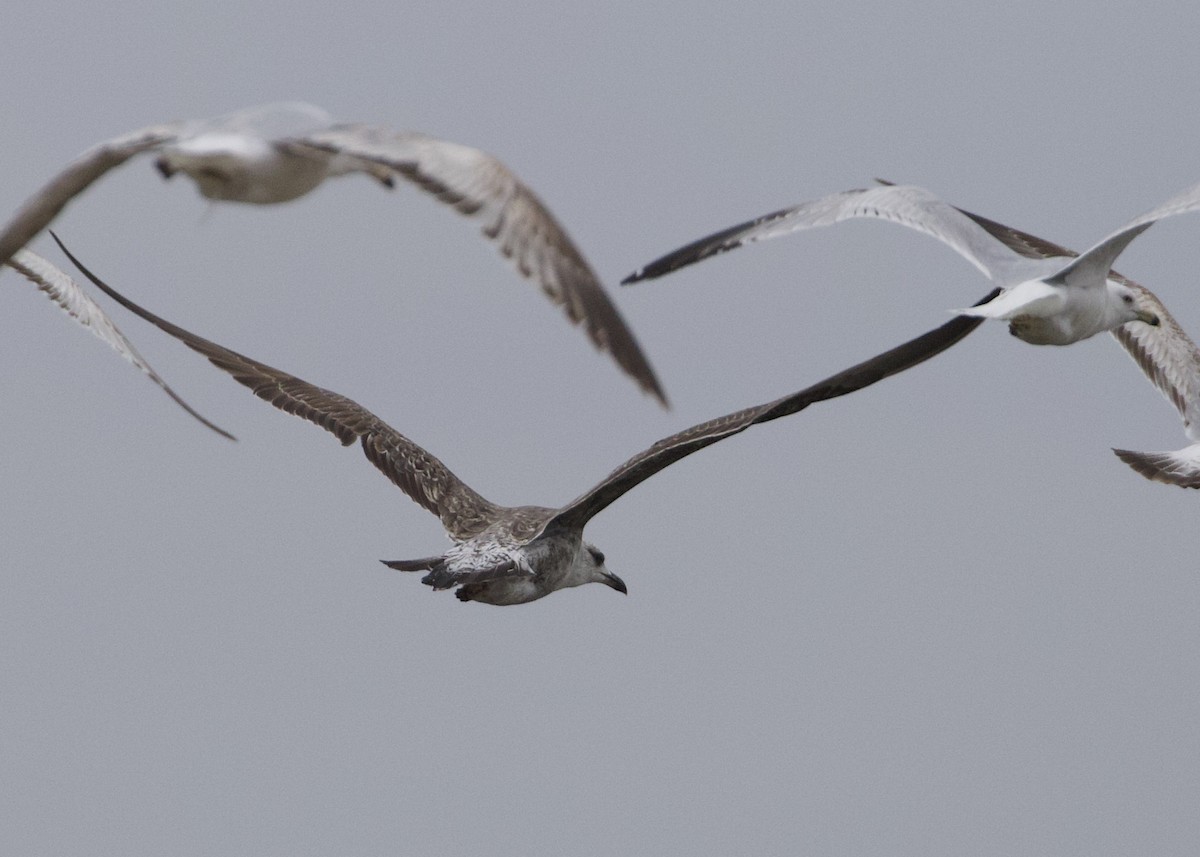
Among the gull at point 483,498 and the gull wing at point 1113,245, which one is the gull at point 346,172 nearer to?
the gull at point 483,498

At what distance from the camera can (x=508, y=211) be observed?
1111cm

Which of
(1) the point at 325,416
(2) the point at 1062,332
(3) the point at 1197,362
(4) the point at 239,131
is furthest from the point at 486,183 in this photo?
(3) the point at 1197,362

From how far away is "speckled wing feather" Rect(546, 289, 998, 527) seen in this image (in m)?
14.6

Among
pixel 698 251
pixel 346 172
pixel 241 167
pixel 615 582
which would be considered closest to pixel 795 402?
pixel 698 251

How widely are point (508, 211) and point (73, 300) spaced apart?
7.97 m

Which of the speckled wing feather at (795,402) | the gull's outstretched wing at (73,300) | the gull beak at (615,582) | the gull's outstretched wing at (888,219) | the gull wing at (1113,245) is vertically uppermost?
the gull's outstretched wing at (73,300)

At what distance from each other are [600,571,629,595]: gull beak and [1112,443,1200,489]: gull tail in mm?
3949

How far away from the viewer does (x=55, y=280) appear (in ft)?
60.4

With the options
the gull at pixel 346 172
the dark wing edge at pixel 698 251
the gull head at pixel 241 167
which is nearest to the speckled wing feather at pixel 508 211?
the gull at pixel 346 172

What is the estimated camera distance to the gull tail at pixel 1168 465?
17.4m

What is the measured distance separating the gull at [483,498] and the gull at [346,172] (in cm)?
388

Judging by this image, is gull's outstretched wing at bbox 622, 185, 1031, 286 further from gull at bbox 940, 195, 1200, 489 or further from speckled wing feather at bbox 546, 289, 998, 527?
gull at bbox 940, 195, 1200, 489

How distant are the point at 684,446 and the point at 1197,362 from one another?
5.92 meters

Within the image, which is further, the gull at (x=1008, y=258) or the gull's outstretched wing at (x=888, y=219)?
the gull's outstretched wing at (x=888, y=219)
